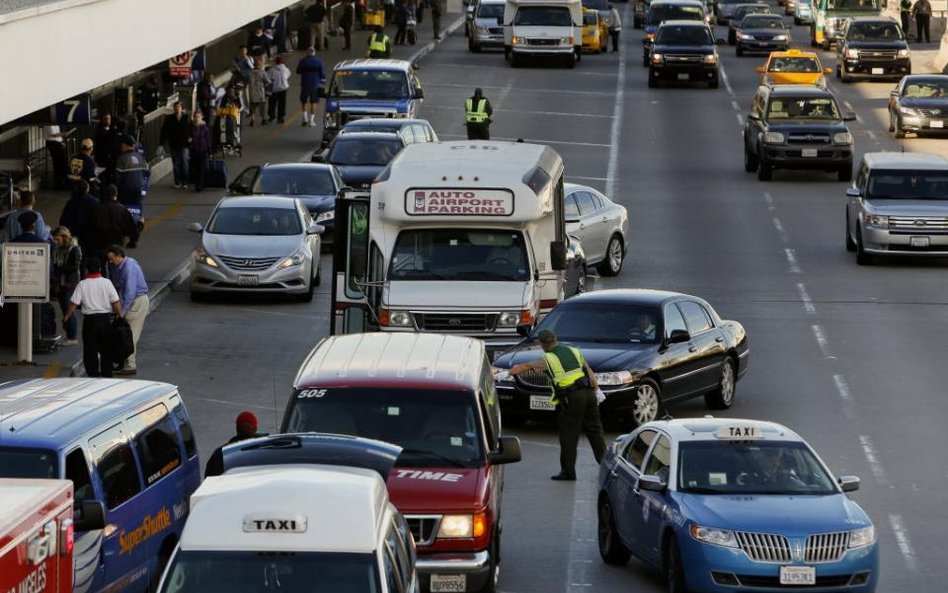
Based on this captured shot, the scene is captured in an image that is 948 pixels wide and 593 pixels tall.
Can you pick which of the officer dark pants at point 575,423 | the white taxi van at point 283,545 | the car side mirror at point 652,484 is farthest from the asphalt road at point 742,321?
the white taxi van at point 283,545

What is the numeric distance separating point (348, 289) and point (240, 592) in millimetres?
14449

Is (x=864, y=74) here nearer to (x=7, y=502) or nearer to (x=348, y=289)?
(x=348, y=289)

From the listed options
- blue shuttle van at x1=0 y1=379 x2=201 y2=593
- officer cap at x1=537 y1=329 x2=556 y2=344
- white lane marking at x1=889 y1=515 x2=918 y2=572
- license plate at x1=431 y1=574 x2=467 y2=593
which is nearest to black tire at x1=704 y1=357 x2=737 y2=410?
officer cap at x1=537 y1=329 x2=556 y2=344

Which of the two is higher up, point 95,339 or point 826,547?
point 826,547

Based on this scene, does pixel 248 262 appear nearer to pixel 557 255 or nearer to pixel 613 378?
pixel 557 255

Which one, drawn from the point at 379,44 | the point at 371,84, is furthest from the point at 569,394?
the point at 379,44

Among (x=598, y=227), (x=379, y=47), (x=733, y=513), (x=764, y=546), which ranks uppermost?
(x=733, y=513)

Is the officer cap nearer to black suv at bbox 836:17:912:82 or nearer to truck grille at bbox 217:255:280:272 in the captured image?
truck grille at bbox 217:255:280:272

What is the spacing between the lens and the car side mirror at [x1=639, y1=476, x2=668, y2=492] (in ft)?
53.6

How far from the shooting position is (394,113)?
4800cm

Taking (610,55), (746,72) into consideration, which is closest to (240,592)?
(746,72)

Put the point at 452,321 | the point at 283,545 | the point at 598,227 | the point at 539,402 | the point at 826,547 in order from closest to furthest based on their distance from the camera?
the point at 283,545 → the point at 826,547 → the point at 539,402 → the point at 452,321 → the point at 598,227

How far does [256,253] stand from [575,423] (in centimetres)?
1202

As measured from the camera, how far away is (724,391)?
80.5 feet
